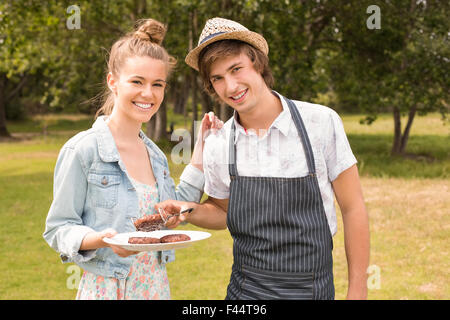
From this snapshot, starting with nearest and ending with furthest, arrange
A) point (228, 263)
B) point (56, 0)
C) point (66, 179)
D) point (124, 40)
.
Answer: point (66, 179)
point (124, 40)
point (228, 263)
point (56, 0)

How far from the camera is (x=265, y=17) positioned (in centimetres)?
1041

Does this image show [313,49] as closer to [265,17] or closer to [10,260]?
[265,17]

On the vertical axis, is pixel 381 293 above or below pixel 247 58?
below

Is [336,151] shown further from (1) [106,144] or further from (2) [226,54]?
(1) [106,144]

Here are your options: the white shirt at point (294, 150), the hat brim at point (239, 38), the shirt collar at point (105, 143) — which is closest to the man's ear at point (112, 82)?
the shirt collar at point (105, 143)

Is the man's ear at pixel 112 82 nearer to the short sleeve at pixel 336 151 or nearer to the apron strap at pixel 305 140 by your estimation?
the apron strap at pixel 305 140

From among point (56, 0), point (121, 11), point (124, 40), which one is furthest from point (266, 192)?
point (121, 11)

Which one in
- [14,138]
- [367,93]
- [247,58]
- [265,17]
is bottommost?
[14,138]

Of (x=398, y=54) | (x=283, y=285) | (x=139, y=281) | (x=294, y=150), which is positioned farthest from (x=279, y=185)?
(x=398, y=54)

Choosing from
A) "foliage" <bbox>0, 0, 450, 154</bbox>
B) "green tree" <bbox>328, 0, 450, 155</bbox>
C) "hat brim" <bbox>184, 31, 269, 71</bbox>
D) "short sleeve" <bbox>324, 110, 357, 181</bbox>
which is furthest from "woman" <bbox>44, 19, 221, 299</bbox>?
"green tree" <bbox>328, 0, 450, 155</bbox>

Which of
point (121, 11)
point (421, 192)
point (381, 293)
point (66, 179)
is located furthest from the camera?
point (121, 11)

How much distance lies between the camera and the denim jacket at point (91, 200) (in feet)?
7.20

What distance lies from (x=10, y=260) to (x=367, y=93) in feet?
31.8

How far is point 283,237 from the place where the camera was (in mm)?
2242
